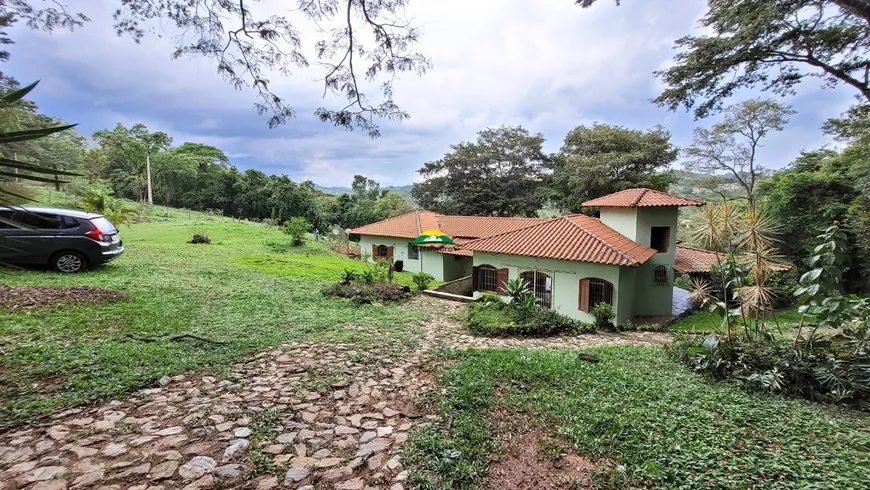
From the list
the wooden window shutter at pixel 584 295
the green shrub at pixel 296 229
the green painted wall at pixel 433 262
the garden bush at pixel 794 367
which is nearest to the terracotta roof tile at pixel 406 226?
the green painted wall at pixel 433 262

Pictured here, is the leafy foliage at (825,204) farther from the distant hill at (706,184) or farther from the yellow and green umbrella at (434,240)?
the yellow and green umbrella at (434,240)

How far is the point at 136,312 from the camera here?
22.1ft

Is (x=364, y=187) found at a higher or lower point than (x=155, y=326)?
higher

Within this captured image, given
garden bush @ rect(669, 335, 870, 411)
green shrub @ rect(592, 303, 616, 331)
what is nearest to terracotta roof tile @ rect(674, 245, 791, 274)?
green shrub @ rect(592, 303, 616, 331)

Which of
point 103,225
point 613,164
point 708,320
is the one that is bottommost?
point 708,320

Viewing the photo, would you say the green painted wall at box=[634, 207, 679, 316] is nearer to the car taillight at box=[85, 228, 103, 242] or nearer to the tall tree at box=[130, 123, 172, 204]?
the car taillight at box=[85, 228, 103, 242]

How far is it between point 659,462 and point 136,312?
8238mm

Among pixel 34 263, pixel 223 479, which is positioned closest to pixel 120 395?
pixel 223 479

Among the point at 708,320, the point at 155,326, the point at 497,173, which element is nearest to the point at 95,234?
the point at 155,326

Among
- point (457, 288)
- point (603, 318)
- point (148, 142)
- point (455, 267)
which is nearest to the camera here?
point (603, 318)

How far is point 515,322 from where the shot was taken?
344 inches

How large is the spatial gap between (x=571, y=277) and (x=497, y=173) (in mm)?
21250

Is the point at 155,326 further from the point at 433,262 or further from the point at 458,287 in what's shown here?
the point at 433,262

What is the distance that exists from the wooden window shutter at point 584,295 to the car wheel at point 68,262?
1459 cm
